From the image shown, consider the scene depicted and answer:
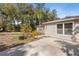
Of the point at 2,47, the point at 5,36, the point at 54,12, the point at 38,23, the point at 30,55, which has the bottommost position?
the point at 30,55


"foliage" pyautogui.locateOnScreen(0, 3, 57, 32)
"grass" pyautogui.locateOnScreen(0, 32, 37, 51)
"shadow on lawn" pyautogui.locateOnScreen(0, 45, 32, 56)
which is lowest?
"shadow on lawn" pyautogui.locateOnScreen(0, 45, 32, 56)

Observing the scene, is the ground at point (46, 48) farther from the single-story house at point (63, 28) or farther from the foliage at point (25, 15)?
the foliage at point (25, 15)

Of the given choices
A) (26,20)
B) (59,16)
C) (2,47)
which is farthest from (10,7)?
(59,16)

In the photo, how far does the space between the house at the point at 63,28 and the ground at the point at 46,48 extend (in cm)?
9

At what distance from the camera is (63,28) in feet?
8.53

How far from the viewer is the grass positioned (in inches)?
98.0

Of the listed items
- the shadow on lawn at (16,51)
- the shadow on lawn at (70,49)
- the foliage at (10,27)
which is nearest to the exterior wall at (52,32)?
the shadow on lawn at (70,49)

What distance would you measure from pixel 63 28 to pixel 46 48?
477 mm

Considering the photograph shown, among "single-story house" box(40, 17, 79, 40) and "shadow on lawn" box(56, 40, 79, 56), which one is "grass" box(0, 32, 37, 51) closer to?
"single-story house" box(40, 17, 79, 40)

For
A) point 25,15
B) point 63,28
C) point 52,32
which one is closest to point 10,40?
point 25,15

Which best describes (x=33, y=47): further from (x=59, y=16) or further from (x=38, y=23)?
(x=59, y=16)

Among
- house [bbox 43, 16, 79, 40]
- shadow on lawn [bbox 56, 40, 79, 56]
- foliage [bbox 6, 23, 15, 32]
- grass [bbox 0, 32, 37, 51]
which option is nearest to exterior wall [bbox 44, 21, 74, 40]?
house [bbox 43, 16, 79, 40]

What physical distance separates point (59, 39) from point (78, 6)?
0.66 m

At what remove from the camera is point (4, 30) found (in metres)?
2.46
